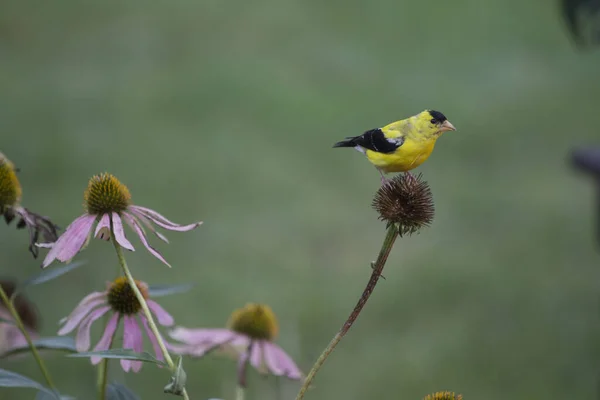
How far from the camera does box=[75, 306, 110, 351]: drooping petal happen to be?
0.49 m

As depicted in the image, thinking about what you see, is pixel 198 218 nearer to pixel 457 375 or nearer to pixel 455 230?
pixel 455 230

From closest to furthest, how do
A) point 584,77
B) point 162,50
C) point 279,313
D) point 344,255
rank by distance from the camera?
point 279,313, point 344,255, point 584,77, point 162,50

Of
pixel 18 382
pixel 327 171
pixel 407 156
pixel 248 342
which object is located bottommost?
pixel 18 382

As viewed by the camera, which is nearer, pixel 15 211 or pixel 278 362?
pixel 15 211

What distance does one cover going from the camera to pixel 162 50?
14.1ft

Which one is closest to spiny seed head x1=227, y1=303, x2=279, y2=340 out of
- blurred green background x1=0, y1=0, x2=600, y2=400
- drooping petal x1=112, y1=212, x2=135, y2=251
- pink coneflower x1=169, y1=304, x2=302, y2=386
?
pink coneflower x1=169, y1=304, x2=302, y2=386

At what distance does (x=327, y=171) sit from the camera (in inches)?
124

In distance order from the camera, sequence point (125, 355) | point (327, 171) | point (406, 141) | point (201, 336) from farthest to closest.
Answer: point (327, 171) → point (201, 336) → point (406, 141) → point (125, 355)

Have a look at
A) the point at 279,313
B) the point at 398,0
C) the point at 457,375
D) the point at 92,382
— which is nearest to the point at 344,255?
the point at 279,313

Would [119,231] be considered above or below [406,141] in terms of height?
below

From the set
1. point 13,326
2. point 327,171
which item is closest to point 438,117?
point 13,326

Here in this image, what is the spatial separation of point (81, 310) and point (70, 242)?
7 cm

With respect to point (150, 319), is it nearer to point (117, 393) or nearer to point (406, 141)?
point (117, 393)

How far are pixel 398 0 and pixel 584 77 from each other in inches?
50.7
